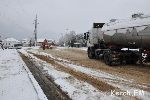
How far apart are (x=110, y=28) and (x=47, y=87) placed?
36.8 ft

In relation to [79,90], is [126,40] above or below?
above

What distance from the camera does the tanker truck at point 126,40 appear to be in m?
17.5

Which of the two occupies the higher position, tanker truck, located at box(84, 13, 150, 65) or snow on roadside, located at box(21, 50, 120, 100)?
tanker truck, located at box(84, 13, 150, 65)

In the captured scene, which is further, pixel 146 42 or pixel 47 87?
pixel 146 42

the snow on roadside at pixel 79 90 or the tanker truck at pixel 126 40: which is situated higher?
the tanker truck at pixel 126 40

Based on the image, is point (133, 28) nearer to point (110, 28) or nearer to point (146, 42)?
point (146, 42)

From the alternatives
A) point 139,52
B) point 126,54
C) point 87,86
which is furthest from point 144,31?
point 87,86

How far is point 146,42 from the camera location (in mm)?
17438

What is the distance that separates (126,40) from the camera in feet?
63.8

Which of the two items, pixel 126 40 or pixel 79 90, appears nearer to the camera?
pixel 79 90

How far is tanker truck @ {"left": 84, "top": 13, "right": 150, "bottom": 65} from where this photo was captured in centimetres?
1755

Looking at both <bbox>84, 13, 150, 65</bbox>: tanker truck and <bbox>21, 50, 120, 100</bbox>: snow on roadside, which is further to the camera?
<bbox>84, 13, 150, 65</bbox>: tanker truck

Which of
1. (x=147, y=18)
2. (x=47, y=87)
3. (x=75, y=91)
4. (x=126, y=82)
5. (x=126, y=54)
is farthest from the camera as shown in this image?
(x=126, y=54)

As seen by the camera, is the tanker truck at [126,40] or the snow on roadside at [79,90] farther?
the tanker truck at [126,40]
